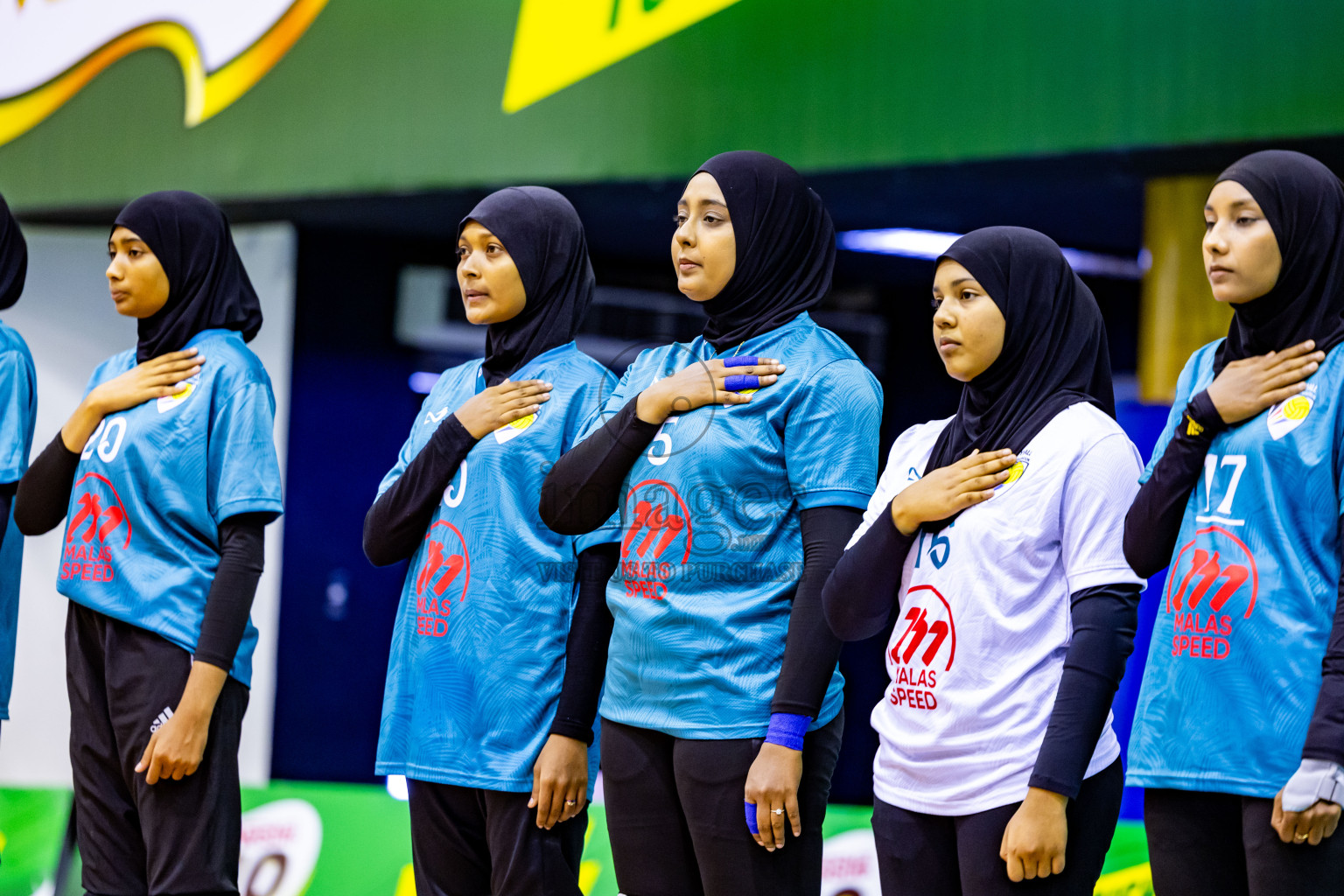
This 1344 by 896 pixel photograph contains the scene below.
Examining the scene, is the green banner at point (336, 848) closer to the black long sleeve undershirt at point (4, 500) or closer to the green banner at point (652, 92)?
the black long sleeve undershirt at point (4, 500)

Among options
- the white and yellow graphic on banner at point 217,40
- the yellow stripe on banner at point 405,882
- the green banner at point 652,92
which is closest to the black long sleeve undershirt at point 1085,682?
the yellow stripe on banner at point 405,882

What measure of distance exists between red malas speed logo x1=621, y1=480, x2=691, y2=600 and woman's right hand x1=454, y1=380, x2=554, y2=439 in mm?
316

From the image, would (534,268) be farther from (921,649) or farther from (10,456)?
(10,456)

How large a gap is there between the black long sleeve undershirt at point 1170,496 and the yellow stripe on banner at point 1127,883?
1.43m

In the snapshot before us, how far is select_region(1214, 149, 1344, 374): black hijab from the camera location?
6.37 feet

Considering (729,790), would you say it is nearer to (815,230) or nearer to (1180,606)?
(1180,606)

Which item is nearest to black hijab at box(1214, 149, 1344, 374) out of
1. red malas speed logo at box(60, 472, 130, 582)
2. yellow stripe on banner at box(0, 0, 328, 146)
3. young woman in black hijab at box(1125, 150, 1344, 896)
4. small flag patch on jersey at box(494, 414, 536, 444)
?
young woman in black hijab at box(1125, 150, 1344, 896)

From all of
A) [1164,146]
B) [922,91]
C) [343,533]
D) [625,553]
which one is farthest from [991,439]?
[343,533]

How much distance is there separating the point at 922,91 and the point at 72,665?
2980 millimetres

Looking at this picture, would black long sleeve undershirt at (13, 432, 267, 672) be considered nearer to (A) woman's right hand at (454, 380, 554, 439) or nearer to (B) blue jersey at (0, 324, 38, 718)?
(B) blue jersey at (0, 324, 38, 718)

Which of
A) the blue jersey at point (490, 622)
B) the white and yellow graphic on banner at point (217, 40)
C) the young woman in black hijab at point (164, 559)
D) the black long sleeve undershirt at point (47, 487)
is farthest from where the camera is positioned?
the white and yellow graphic on banner at point (217, 40)

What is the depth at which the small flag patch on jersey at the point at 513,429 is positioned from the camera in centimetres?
252

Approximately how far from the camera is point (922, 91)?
448 centimetres

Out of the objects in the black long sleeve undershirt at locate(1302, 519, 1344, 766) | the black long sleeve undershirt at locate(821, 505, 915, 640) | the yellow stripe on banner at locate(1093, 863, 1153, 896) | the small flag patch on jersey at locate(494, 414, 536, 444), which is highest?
the small flag patch on jersey at locate(494, 414, 536, 444)
